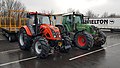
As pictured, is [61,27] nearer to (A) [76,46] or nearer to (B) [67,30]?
(B) [67,30]

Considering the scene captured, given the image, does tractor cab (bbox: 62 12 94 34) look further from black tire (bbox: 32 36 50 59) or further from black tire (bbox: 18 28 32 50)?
black tire (bbox: 32 36 50 59)

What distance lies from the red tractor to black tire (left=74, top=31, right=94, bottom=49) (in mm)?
1881

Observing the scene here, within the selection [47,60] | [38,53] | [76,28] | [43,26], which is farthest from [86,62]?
[76,28]

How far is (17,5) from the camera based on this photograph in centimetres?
6128

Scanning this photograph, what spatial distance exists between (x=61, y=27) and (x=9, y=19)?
15.0ft

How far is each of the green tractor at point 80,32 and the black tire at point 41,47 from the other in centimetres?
346

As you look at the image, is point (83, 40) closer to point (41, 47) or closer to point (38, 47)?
point (38, 47)

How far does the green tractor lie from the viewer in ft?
40.8

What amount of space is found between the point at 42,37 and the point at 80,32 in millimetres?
3909

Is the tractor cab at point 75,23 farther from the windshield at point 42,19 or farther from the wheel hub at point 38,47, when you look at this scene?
the wheel hub at point 38,47

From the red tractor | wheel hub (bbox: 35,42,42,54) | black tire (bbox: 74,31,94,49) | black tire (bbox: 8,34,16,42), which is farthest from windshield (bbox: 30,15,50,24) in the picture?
black tire (bbox: 8,34,16,42)

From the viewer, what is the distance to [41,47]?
918cm

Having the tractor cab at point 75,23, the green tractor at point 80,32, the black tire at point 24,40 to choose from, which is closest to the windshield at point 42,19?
the black tire at point 24,40

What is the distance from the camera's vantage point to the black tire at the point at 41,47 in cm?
908
